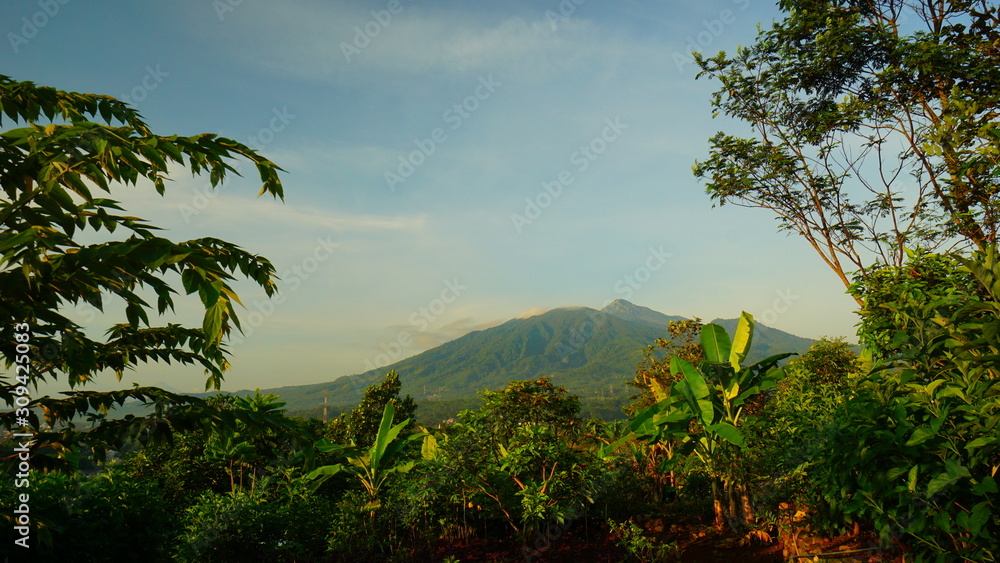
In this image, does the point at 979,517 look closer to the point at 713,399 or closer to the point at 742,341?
the point at 713,399

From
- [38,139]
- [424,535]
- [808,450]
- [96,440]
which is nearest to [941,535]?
[808,450]

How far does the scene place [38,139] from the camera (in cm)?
202

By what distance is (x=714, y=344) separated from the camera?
5.82 meters

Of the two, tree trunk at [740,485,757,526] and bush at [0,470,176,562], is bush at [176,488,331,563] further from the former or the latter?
tree trunk at [740,485,757,526]

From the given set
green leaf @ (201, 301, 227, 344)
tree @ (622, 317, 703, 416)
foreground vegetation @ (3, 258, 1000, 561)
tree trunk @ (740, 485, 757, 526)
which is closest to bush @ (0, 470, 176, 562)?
foreground vegetation @ (3, 258, 1000, 561)

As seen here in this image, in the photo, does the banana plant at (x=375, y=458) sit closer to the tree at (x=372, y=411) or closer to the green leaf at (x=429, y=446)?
the green leaf at (x=429, y=446)

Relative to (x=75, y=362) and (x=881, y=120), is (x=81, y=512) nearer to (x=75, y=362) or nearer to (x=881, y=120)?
(x=75, y=362)

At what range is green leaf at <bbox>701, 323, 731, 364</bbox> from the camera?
581 centimetres

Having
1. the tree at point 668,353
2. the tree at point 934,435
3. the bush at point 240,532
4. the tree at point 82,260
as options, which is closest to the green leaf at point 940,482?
the tree at point 934,435

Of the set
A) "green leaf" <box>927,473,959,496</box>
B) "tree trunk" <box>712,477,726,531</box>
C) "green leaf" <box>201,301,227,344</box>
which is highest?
"green leaf" <box>201,301,227,344</box>

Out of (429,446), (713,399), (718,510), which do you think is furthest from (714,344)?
(429,446)

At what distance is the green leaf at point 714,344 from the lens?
581 centimetres

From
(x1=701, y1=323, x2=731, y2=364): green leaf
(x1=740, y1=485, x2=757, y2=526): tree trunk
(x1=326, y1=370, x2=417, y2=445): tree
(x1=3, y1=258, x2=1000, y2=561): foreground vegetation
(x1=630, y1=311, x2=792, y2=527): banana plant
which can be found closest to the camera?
(x1=3, y1=258, x2=1000, y2=561): foreground vegetation

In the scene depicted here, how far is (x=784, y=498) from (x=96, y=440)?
21.8 ft
